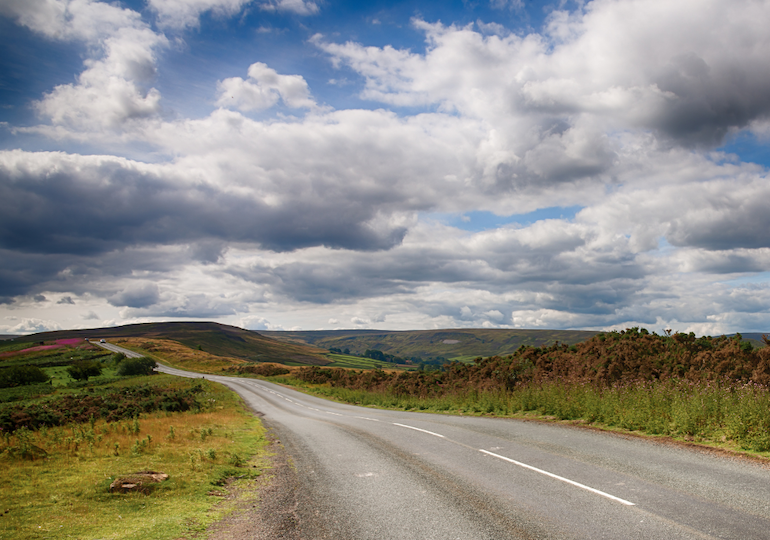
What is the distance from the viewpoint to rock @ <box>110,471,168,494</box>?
356 inches

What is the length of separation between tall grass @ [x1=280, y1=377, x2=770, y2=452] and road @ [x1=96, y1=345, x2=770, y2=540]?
1332 mm

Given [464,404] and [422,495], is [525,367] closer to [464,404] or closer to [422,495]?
[464,404]

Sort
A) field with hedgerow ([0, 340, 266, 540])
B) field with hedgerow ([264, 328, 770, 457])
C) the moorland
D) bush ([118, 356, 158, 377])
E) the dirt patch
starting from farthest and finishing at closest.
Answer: bush ([118, 356, 158, 377]), field with hedgerow ([264, 328, 770, 457]), the moorland, field with hedgerow ([0, 340, 266, 540]), the dirt patch

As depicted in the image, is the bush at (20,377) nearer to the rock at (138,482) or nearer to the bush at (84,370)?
the bush at (84,370)

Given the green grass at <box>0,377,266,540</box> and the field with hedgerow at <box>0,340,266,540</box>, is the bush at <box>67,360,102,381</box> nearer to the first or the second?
the field with hedgerow at <box>0,340,266,540</box>

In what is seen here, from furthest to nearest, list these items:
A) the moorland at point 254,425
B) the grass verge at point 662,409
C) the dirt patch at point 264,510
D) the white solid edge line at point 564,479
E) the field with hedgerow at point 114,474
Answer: the grass verge at point 662,409 < the moorland at point 254,425 < the field with hedgerow at point 114,474 < the white solid edge line at point 564,479 < the dirt patch at point 264,510

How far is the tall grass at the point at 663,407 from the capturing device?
10.4m

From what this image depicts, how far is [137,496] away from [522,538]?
7.60m

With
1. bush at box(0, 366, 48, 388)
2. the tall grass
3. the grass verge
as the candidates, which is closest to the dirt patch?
the grass verge

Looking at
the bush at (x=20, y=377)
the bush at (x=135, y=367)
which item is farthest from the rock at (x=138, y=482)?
the bush at (x=135, y=367)

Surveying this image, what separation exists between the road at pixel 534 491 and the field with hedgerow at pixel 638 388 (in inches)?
59.0

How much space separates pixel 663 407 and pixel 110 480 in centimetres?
1507

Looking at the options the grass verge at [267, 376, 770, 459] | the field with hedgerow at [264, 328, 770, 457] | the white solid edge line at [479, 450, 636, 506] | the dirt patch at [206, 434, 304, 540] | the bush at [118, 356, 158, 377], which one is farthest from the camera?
the bush at [118, 356, 158, 377]

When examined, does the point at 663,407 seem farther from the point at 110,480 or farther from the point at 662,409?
the point at 110,480
